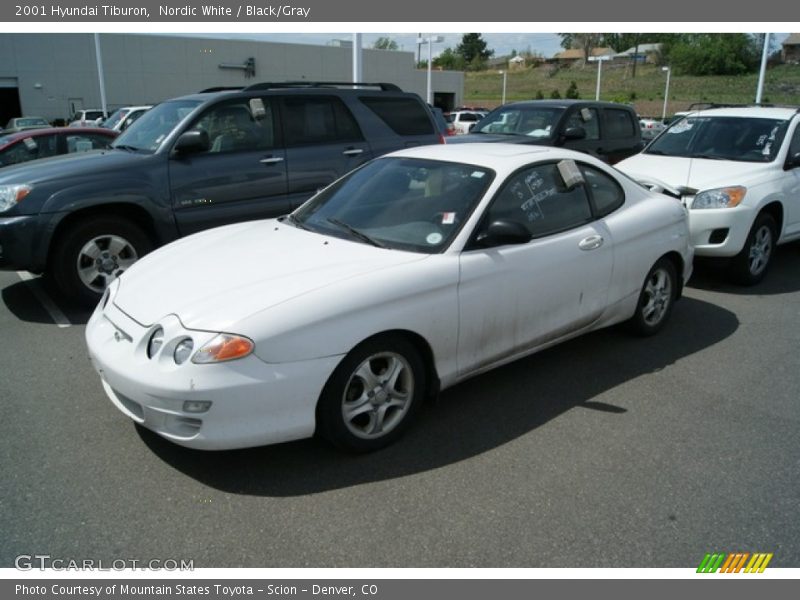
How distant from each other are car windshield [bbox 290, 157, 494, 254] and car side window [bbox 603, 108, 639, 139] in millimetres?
7758

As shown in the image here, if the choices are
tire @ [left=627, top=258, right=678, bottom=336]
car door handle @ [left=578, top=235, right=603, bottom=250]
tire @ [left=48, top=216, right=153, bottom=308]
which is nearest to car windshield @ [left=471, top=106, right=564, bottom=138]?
tire @ [left=627, top=258, right=678, bottom=336]

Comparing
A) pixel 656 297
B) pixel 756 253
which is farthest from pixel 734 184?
pixel 656 297

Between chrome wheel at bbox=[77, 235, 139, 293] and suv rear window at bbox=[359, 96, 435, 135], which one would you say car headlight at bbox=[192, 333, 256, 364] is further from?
suv rear window at bbox=[359, 96, 435, 135]

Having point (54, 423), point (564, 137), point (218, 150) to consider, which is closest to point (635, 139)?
point (564, 137)

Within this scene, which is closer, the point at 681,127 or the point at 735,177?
the point at 735,177

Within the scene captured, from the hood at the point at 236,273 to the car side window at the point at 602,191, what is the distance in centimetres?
173

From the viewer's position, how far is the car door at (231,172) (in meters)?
6.31

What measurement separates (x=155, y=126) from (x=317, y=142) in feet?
5.33

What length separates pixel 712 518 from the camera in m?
3.13

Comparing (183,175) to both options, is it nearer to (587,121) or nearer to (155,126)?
(155,126)

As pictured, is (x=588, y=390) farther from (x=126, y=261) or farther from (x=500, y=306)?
(x=126, y=261)

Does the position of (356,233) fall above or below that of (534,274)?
above

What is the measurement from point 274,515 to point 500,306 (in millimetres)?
1758

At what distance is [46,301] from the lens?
637 cm
